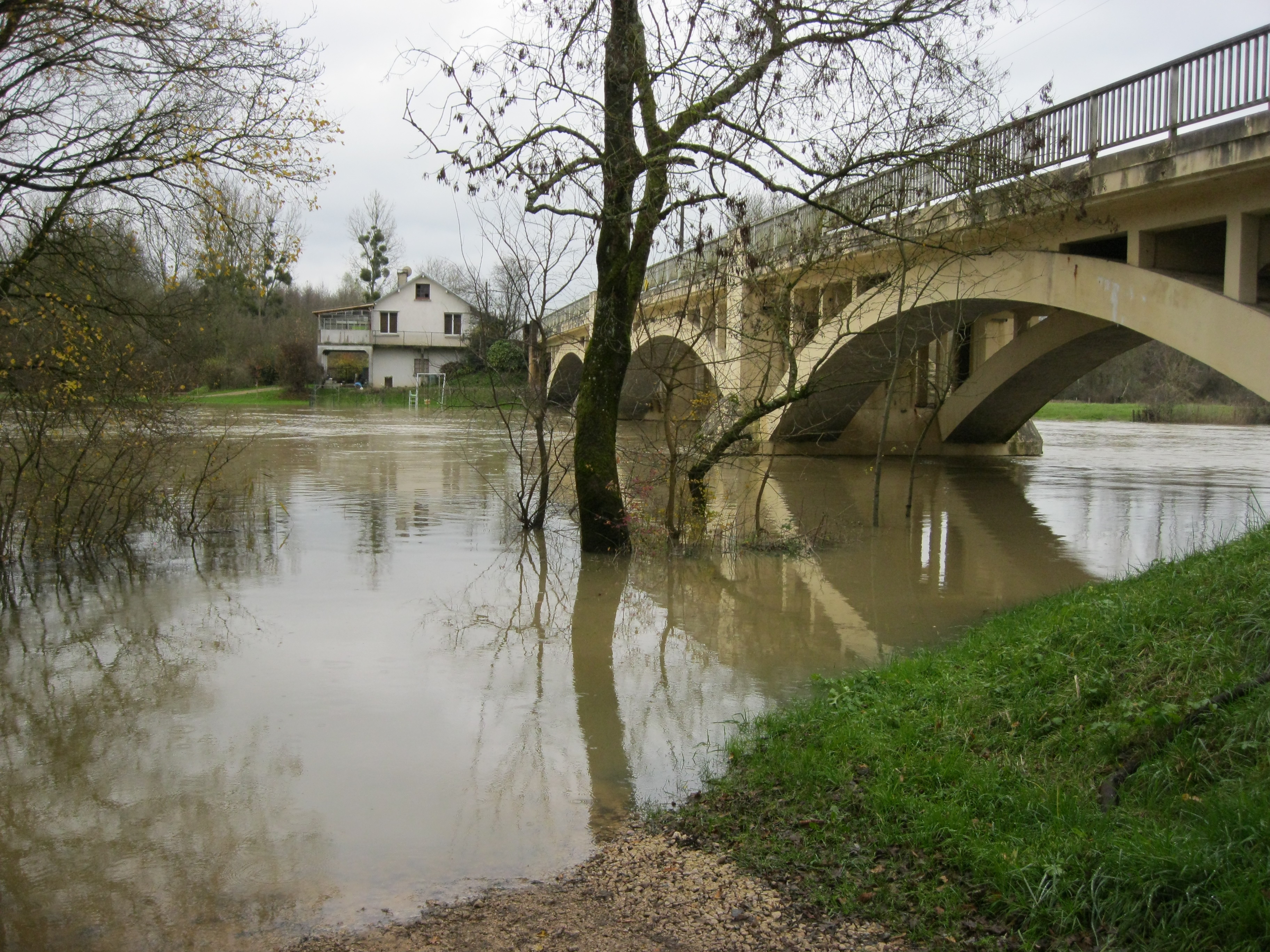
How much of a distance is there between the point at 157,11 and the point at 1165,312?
37.9ft

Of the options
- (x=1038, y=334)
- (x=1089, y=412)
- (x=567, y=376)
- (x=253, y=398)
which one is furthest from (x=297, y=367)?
(x=1038, y=334)

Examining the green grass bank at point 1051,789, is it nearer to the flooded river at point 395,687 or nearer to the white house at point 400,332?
the flooded river at point 395,687

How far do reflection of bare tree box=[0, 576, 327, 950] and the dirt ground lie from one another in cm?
55

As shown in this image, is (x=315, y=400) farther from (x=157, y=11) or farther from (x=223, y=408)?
(x=157, y=11)

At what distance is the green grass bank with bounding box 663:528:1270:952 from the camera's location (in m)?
3.40

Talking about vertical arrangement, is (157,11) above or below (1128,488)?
above

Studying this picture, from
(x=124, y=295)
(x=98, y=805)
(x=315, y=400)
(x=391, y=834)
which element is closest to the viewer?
(x=391, y=834)

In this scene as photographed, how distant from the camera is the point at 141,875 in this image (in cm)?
444

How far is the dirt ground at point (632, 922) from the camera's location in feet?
12.1

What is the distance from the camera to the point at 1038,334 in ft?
71.8

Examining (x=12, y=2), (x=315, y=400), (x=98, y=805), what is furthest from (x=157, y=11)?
(x=315, y=400)

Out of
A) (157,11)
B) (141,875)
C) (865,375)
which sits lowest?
(141,875)

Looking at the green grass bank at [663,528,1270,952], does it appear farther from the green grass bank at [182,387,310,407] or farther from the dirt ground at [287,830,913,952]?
the green grass bank at [182,387,310,407]

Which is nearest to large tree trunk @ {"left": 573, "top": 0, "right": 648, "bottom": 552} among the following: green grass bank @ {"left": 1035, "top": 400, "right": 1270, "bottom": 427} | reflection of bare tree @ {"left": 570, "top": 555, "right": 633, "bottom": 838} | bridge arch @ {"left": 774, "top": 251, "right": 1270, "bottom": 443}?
reflection of bare tree @ {"left": 570, "top": 555, "right": 633, "bottom": 838}
